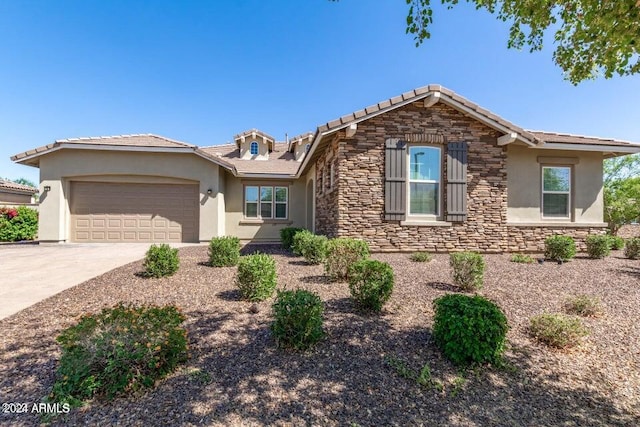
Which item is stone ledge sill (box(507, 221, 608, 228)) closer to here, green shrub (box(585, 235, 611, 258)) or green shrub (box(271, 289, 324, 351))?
green shrub (box(585, 235, 611, 258))

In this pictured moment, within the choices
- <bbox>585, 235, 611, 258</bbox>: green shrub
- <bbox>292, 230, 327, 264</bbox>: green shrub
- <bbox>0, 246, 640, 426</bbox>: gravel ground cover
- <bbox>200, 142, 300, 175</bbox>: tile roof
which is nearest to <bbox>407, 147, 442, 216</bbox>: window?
<bbox>292, 230, 327, 264</bbox>: green shrub

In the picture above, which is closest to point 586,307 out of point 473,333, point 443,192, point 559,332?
point 559,332

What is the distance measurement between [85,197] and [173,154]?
4.03 meters

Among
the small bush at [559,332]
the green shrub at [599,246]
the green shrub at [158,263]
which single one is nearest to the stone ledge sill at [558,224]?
the green shrub at [599,246]

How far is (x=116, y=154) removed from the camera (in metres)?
11.2

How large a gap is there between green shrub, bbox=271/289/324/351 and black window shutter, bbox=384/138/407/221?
5.76 m

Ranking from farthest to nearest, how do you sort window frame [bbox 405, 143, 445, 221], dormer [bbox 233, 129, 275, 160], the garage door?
dormer [bbox 233, 129, 275, 160] → the garage door → window frame [bbox 405, 143, 445, 221]

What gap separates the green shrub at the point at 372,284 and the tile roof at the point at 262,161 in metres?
9.53

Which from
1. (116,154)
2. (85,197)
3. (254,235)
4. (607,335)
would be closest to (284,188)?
(254,235)

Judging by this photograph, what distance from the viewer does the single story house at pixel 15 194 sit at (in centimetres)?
1733

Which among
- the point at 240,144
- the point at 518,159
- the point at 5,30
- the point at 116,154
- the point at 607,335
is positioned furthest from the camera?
the point at 240,144

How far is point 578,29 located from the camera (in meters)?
4.20

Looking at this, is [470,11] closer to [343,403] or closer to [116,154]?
[343,403]

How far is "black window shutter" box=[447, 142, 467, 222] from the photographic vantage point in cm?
838
